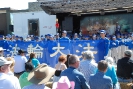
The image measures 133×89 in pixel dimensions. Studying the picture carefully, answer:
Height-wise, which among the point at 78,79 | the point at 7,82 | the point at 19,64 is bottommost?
the point at 19,64

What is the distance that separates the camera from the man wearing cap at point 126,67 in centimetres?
714

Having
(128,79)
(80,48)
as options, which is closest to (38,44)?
(80,48)

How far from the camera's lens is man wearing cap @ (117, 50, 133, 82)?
7.14 m

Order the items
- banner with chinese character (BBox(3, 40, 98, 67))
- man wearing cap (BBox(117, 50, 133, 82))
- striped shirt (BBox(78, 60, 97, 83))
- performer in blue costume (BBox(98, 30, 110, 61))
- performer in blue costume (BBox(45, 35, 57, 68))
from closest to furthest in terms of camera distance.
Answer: striped shirt (BBox(78, 60, 97, 83)), man wearing cap (BBox(117, 50, 133, 82)), performer in blue costume (BBox(98, 30, 110, 61)), banner with chinese character (BBox(3, 40, 98, 67)), performer in blue costume (BBox(45, 35, 57, 68))

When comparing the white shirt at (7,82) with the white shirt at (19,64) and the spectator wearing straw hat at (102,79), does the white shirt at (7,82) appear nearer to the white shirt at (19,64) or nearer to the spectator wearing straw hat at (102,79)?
the spectator wearing straw hat at (102,79)

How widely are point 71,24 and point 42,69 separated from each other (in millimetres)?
27265

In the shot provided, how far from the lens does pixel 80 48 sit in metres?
11.7

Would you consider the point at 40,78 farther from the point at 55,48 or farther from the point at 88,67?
the point at 55,48

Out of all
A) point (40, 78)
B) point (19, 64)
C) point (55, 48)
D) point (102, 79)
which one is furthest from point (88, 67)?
point (55, 48)

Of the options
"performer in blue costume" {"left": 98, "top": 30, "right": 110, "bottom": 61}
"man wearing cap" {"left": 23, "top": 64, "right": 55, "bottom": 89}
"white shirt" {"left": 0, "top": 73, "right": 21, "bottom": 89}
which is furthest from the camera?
"performer in blue costume" {"left": 98, "top": 30, "right": 110, "bottom": 61}

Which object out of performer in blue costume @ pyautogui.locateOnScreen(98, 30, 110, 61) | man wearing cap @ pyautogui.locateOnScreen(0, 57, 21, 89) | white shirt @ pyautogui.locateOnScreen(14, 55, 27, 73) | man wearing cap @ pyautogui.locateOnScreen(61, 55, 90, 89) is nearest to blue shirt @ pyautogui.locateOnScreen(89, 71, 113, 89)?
man wearing cap @ pyautogui.locateOnScreen(61, 55, 90, 89)

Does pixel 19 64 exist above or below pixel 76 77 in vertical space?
below

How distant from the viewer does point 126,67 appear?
7.16 metres

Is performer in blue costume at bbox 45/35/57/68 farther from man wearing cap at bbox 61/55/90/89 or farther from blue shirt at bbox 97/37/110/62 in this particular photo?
man wearing cap at bbox 61/55/90/89
